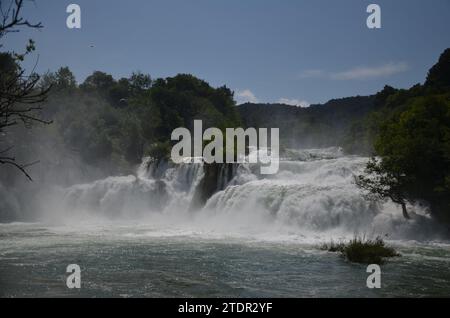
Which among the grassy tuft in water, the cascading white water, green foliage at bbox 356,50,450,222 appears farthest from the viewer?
the cascading white water

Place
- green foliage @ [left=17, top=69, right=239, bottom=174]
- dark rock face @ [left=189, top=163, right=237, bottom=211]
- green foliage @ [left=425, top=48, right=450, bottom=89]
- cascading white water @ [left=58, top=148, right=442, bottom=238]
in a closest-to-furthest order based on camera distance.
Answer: cascading white water @ [left=58, top=148, right=442, bottom=238] < dark rock face @ [left=189, top=163, right=237, bottom=211] < green foliage @ [left=17, top=69, right=239, bottom=174] < green foliage @ [left=425, top=48, right=450, bottom=89]

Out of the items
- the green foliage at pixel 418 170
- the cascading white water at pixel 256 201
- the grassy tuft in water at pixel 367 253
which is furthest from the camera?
the cascading white water at pixel 256 201

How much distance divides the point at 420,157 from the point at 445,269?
750 centimetres

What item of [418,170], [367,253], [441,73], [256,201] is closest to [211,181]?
[256,201]

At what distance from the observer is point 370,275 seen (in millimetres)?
12578

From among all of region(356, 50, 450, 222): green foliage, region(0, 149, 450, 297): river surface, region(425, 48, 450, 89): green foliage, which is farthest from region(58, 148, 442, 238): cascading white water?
region(425, 48, 450, 89): green foliage

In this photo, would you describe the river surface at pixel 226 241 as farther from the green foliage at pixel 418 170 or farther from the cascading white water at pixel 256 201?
the green foliage at pixel 418 170

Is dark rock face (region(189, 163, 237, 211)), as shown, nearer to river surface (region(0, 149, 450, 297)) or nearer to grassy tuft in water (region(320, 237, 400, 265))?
river surface (region(0, 149, 450, 297))

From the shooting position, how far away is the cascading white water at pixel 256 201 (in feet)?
69.9

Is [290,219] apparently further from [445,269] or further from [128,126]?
[128,126]

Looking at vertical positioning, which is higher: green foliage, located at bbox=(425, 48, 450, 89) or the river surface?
green foliage, located at bbox=(425, 48, 450, 89)

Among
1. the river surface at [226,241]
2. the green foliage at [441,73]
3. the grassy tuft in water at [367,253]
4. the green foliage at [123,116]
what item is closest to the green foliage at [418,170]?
the river surface at [226,241]

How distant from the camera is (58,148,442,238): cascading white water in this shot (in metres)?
21.3

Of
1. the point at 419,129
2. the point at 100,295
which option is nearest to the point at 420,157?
the point at 419,129
